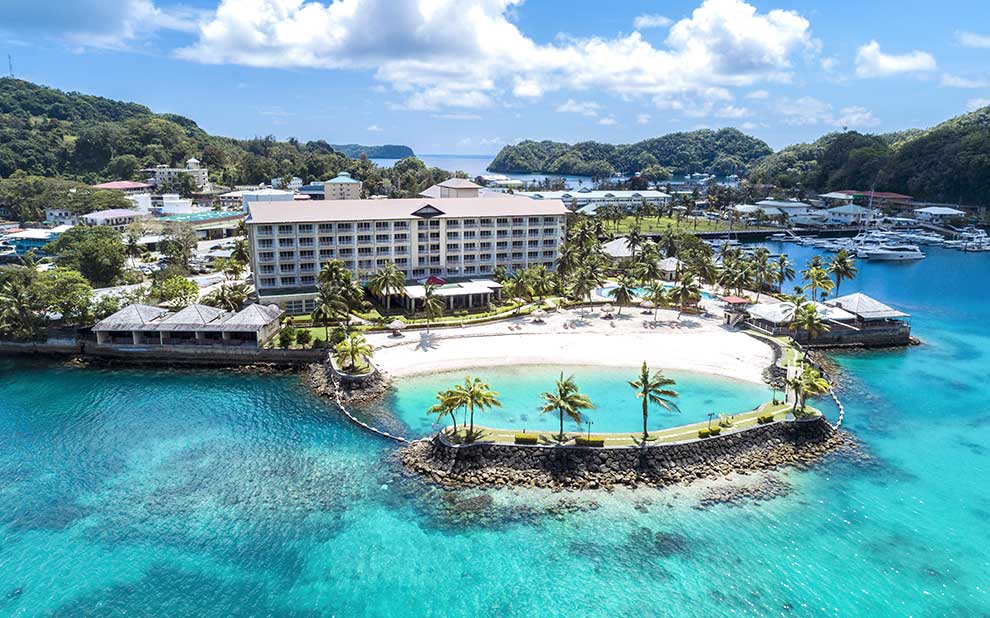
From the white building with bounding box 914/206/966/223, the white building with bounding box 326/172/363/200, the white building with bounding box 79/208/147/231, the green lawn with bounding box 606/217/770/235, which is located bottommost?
the green lawn with bounding box 606/217/770/235

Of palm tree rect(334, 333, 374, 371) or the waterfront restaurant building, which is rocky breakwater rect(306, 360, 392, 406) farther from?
the waterfront restaurant building

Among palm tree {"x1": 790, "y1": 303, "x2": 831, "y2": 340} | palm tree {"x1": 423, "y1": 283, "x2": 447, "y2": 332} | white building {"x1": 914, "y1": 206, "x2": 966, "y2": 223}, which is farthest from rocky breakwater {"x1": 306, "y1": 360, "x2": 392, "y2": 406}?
white building {"x1": 914, "y1": 206, "x2": 966, "y2": 223}

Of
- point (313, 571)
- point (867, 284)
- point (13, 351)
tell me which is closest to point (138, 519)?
point (313, 571)

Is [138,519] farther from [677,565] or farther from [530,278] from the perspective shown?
[530,278]

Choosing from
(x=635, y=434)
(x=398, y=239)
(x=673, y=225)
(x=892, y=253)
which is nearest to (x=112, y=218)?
(x=398, y=239)

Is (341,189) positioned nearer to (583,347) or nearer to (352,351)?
(583,347)
